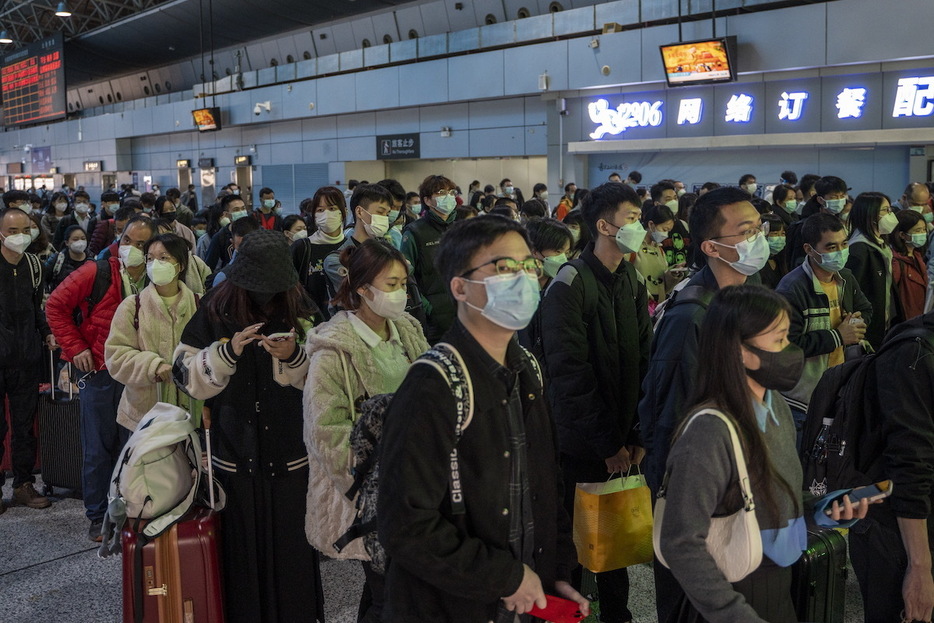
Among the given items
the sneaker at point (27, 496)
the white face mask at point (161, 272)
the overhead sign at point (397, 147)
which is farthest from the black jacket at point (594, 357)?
the overhead sign at point (397, 147)

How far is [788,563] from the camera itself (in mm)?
2150

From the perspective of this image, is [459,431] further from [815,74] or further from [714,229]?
[815,74]

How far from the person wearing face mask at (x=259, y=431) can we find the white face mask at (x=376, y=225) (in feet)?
7.38

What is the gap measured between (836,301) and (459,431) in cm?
282

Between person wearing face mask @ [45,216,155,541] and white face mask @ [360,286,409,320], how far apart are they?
233cm

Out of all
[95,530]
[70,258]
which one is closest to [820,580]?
[95,530]

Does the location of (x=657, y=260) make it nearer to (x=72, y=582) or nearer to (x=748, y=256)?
(x=748, y=256)

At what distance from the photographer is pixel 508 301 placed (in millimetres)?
2012

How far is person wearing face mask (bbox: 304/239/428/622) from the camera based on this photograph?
9.09 feet

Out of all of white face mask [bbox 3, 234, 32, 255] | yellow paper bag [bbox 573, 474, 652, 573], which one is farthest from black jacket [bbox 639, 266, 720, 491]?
white face mask [bbox 3, 234, 32, 255]

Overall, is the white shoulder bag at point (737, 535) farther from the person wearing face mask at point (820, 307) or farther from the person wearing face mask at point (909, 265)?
the person wearing face mask at point (909, 265)

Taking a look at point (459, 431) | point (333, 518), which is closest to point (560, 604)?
point (459, 431)

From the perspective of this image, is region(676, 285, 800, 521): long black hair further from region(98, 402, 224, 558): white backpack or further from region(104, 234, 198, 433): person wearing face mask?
region(104, 234, 198, 433): person wearing face mask

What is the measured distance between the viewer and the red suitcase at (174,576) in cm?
296
